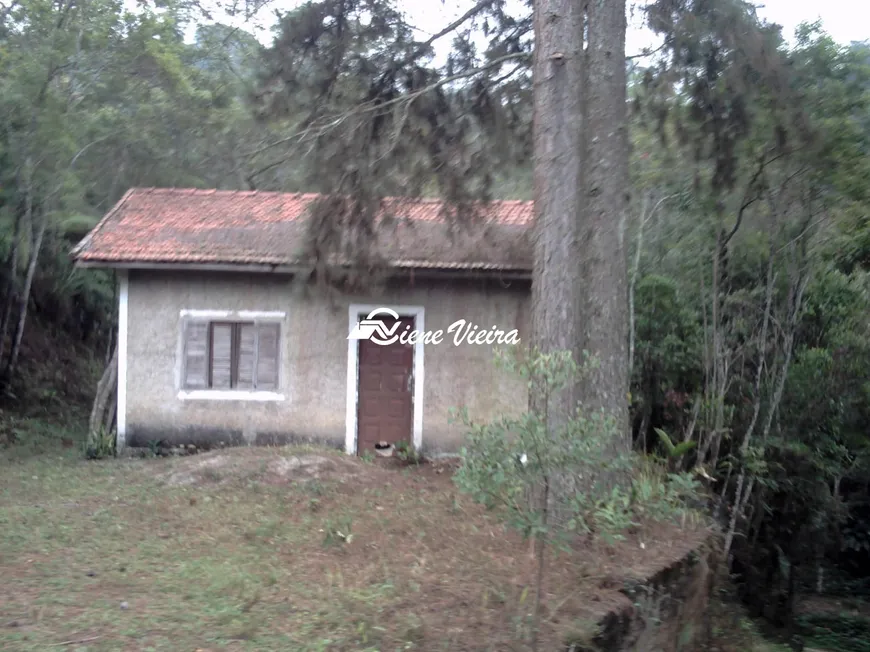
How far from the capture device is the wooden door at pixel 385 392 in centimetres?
1231

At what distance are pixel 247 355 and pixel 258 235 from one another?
1784mm

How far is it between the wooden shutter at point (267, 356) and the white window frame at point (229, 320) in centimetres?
6

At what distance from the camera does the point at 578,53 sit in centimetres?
834

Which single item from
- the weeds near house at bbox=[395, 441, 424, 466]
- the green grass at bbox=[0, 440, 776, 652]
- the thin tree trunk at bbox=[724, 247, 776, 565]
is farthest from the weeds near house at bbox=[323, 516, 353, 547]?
the thin tree trunk at bbox=[724, 247, 776, 565]

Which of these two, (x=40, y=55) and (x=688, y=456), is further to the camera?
(x=40, y=55)

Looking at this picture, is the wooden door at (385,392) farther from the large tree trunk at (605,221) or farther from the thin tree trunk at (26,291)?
the thin tree trunk at (26,291)

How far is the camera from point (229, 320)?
12336 mm

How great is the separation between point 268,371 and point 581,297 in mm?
5714

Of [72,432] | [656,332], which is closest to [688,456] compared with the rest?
[656,332]

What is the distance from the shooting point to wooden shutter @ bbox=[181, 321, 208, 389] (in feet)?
40.4

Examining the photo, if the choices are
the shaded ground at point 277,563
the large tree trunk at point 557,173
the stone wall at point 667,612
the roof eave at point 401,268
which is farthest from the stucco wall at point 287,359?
the stone wall at point 667,612

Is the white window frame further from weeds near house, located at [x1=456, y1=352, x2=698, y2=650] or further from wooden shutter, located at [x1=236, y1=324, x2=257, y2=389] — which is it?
weeds near house, located at [x1=456, y1=352, x2=698, y2=650]

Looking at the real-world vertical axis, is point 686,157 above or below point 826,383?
above

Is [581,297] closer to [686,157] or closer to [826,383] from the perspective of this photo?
[686,157]
